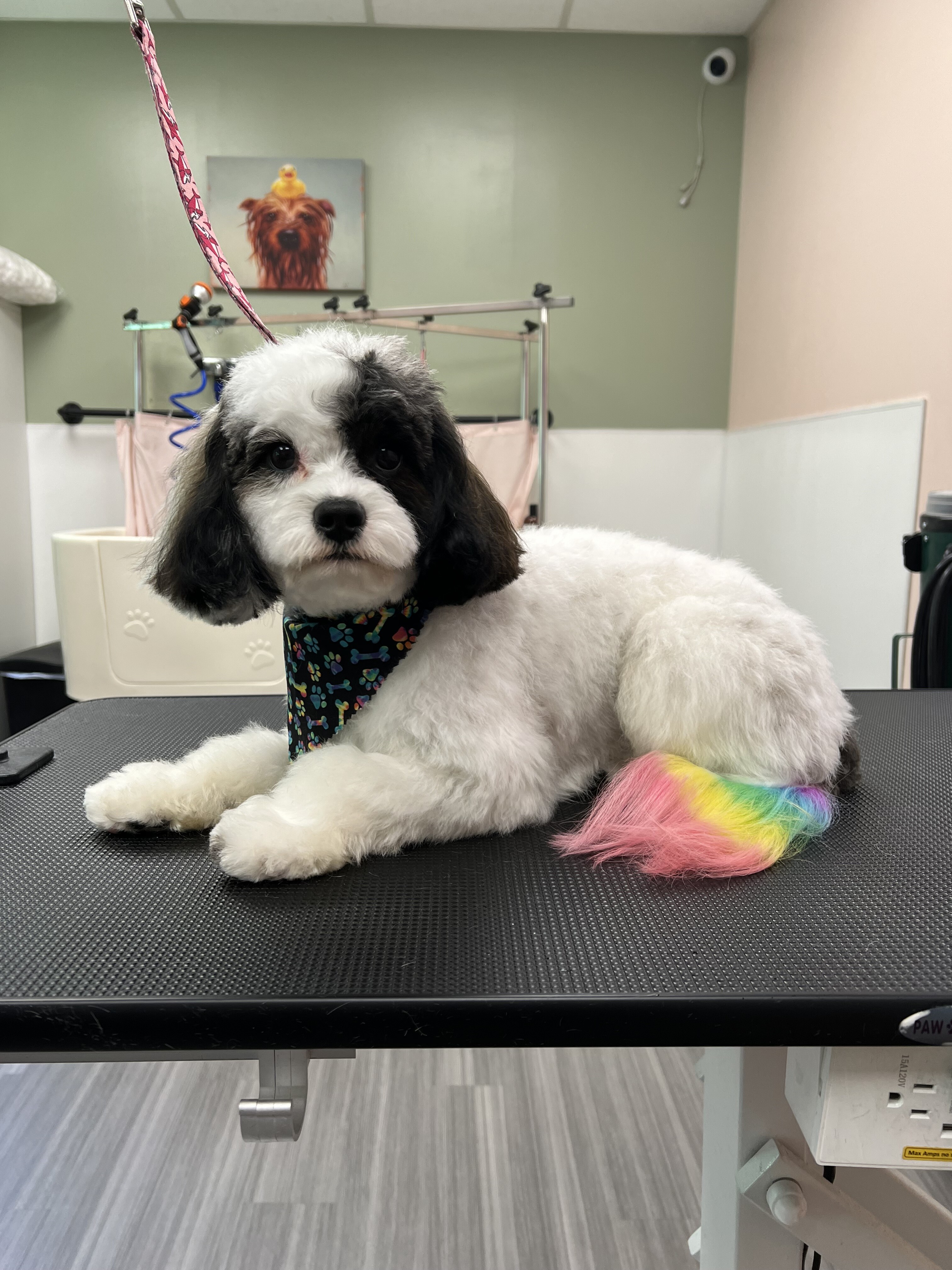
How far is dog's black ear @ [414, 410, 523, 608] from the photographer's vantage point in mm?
876

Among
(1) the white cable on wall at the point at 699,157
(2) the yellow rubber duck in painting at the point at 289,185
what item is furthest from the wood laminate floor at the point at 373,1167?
(1) the white cable on wall at the point at 699,157

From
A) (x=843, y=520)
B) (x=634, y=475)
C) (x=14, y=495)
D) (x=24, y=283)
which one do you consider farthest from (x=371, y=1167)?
(x=24, y=283)

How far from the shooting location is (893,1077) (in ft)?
2.15

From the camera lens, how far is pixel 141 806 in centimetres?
94

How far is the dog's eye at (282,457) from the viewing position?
830mm

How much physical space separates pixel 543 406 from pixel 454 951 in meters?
2.67

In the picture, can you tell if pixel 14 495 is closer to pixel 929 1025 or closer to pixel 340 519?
pixel 340 519

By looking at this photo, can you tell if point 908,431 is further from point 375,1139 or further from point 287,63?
point 287,63

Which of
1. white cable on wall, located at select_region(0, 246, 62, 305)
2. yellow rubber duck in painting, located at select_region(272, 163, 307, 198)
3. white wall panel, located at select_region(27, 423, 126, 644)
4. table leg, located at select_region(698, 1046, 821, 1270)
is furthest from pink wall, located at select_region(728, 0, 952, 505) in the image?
white cable on wall, located at select_region(0, 246, 62, 305)

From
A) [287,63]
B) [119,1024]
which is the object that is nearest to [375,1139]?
[119,1024]

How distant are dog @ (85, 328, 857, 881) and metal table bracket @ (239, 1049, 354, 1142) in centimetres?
16

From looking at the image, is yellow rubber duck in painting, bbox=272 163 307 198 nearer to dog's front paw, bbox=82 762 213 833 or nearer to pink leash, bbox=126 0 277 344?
pink leash, bbox=126 0 277 344

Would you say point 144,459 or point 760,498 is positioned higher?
point 144,459

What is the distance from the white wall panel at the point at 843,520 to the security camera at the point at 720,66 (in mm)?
1333
